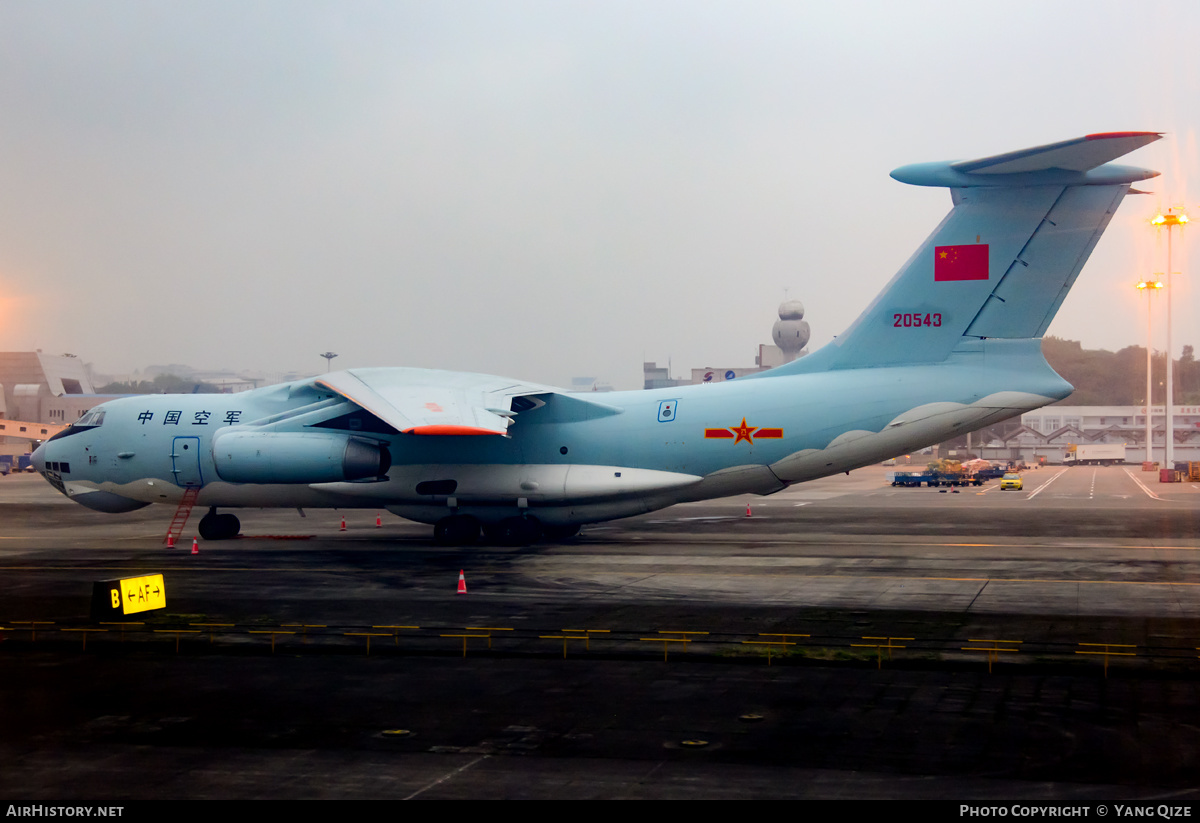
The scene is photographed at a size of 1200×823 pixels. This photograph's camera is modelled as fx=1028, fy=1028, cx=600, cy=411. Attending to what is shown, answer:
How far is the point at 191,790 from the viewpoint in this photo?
25.6ft

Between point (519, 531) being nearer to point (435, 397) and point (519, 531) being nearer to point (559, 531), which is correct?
point (559, 531)

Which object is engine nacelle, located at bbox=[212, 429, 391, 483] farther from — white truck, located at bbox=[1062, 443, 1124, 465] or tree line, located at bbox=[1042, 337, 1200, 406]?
tree line, located at bbox=[1042, 337, 1200, 406]

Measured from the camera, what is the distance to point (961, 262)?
21422mm

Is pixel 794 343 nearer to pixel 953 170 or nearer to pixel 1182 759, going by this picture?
pixel 953 170

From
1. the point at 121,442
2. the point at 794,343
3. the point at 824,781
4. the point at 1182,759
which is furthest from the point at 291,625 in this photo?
the point at 794,343

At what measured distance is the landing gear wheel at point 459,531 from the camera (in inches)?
957

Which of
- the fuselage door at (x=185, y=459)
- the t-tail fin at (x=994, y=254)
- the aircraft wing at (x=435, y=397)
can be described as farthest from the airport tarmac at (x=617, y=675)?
the t-tail fin at (x=994, y=254)

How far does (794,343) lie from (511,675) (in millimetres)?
95758

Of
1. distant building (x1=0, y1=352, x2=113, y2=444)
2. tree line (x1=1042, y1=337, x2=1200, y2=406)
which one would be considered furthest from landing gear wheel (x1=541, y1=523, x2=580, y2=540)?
tree line (x1=1042, y1=337, x2=1200, y2=406)

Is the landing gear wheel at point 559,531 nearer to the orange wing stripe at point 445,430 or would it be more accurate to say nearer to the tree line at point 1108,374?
the orange wing stripe at point 445,430

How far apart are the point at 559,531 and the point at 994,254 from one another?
11.7 m

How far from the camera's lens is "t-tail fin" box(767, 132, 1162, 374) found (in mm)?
20062

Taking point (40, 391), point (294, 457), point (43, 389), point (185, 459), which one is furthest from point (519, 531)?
point (43, 389)

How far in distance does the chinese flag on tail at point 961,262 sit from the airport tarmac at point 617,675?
5954mm
